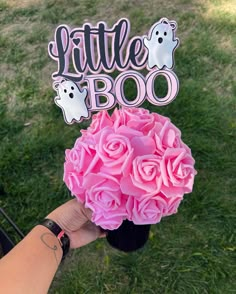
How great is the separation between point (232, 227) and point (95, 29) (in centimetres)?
97

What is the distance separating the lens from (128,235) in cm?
129

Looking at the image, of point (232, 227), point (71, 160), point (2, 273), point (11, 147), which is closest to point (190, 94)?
point (232, 227)

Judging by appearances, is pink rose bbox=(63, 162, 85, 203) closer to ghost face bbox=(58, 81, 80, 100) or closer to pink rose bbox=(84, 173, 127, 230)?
pink rose bbox=(84, 173, 127, 230)

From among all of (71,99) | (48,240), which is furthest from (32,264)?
(71,99)

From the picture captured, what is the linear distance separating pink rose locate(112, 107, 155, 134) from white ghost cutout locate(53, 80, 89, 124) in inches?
4.1

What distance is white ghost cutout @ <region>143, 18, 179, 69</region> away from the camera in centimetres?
114

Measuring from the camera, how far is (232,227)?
1.70 meters

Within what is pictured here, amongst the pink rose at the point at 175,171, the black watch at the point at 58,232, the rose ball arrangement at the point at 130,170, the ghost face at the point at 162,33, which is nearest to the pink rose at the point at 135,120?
the rose ball arrangement at the point at 130,170

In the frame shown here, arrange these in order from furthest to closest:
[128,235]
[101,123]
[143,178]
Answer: [128,235] → [101,123] → [143,178]

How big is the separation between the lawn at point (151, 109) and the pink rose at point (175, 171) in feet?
2.18

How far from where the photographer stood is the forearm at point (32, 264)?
1.03m

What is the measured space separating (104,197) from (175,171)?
17 centimetres

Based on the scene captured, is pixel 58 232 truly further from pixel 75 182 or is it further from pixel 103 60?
pixel 103 60

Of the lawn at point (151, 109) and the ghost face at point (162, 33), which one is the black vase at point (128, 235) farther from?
the ghost face at point (162, 33)
